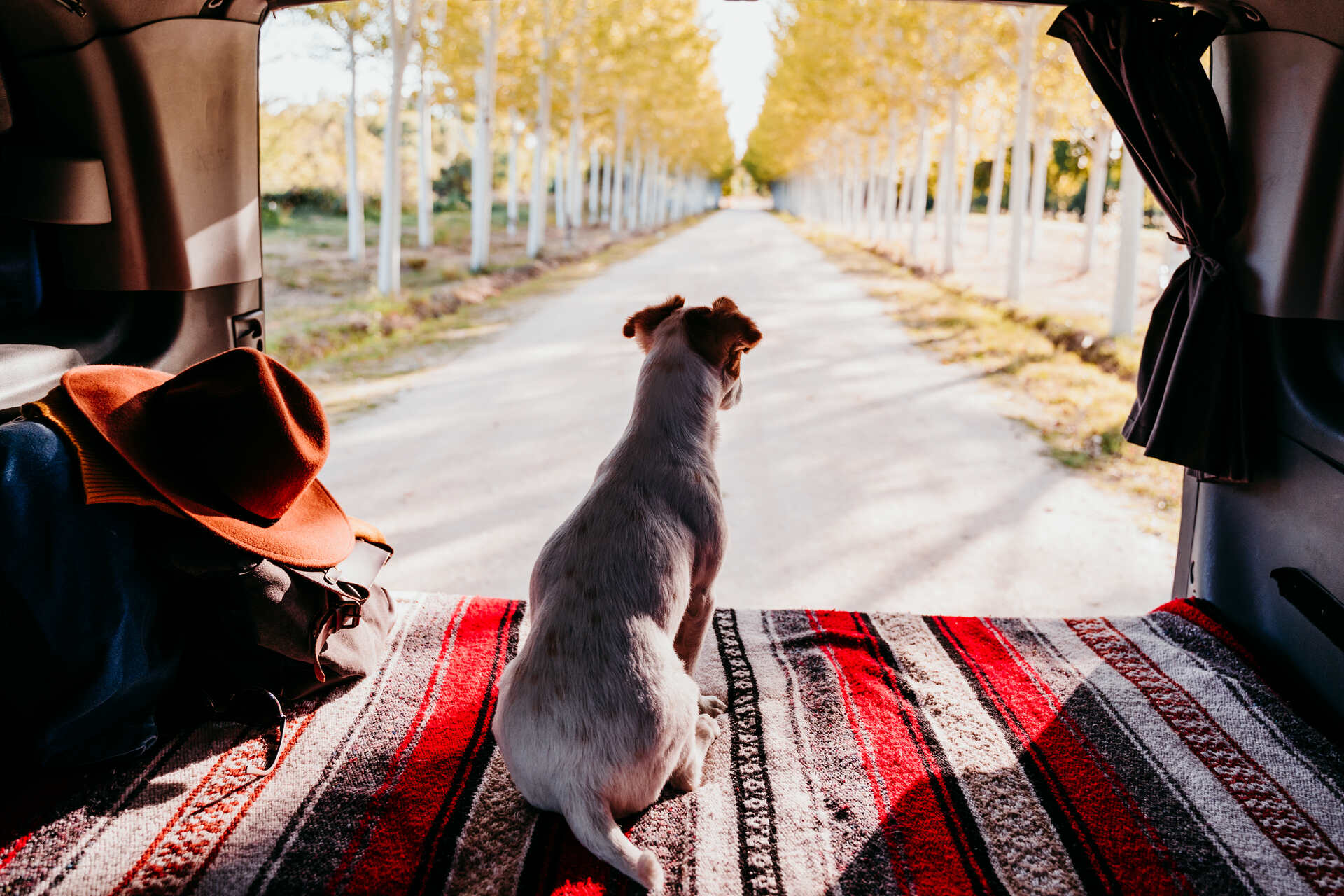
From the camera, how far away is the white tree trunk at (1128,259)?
38.5ft

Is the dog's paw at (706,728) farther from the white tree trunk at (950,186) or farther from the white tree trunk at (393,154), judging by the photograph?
the white tree trunk at (950,186)

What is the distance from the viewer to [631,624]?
238cm

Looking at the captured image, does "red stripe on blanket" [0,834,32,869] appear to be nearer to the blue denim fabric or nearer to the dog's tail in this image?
the blue denim fabric

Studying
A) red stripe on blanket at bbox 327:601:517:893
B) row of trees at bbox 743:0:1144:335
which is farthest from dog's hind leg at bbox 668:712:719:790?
row of trees at bbox 743:0:1144:335

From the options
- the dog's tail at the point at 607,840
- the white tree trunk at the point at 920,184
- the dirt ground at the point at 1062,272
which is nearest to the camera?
the dog's tail at the point at 607,840

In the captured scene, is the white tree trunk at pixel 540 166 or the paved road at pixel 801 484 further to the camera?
the white tree trunk at pixel 540 166

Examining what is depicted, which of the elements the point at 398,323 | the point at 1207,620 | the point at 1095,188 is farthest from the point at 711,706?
the point at 1095,188

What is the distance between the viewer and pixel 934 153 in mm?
36250

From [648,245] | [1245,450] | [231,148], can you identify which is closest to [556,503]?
[231,148]

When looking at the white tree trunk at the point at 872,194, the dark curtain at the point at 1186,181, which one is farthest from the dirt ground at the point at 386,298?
the white tree trunk at the point at 872,194

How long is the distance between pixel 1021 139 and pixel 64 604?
16760 mm

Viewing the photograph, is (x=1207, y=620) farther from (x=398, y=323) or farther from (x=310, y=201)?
(x=310, y=201)

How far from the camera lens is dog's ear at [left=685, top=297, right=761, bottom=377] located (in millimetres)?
3084

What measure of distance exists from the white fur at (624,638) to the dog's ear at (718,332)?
190 mm
